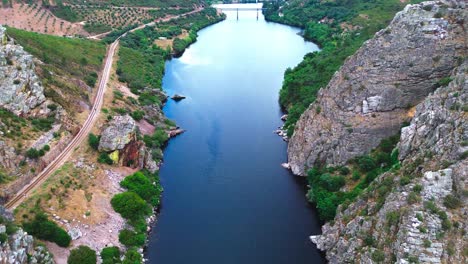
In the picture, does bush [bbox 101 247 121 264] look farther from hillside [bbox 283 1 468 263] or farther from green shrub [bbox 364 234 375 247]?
green shrub [bbox 364 234 375 247]

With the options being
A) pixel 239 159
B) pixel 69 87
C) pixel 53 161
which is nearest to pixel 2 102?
pixel 53 161

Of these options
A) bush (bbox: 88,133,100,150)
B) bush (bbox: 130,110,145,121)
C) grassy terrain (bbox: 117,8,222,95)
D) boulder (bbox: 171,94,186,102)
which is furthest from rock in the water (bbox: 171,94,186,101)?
bush (bbox: 88,133,100,150)

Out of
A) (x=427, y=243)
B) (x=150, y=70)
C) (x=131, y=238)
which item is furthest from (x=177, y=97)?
(x=427, y=243)

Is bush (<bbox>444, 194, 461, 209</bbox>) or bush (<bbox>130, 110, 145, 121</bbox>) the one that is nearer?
bush (<bbox>444, 194, 461, 209</bbox>)

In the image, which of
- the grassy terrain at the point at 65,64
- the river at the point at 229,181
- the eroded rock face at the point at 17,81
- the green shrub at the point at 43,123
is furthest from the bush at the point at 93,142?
the river at the point at 229,181

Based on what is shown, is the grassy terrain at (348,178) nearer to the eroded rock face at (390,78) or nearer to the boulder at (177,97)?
the eroded rock face at (390,78)

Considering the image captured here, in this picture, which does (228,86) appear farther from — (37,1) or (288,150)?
(37,1)
